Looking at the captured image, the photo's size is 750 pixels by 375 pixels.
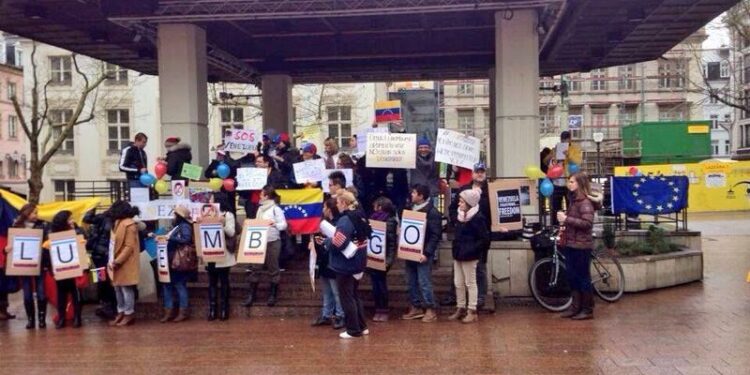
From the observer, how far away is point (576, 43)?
17.9 meters

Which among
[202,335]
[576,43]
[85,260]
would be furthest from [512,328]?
[576,43]

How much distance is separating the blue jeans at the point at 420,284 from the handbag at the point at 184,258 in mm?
3069

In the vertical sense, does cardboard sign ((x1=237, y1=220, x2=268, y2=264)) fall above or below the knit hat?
below

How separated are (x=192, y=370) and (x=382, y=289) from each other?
334 centimetres

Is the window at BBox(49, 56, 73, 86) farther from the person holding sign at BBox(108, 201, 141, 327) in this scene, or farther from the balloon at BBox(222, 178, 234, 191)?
the person holding sign at BBox(108, 201, 141, 327)

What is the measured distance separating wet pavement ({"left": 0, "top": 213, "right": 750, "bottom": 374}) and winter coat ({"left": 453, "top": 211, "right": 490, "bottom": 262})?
3.10 ft

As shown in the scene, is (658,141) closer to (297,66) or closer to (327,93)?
(327,93)

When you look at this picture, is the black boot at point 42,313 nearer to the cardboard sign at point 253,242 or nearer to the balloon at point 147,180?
the balloon at point 147,180

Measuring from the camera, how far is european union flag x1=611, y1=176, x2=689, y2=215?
14016 millimetres

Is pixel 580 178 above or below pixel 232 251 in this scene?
above

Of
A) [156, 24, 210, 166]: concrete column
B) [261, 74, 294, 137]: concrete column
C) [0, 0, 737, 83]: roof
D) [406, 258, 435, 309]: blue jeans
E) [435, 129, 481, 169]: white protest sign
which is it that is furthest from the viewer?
[261, 74, 294, 137]: concrete column

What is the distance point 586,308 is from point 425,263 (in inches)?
89.8

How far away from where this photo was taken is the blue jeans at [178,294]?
11461 millimetres

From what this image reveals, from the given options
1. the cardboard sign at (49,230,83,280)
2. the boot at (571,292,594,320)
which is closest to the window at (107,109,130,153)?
the cardboard sign at (49,230,83,280)
